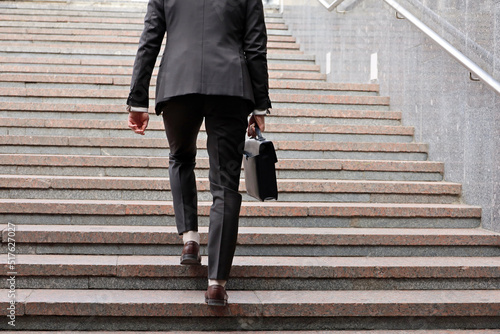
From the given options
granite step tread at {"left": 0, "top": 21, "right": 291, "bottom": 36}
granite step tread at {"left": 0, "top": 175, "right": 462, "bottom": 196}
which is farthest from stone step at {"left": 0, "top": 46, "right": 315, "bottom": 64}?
granite step tread at {"left": 0, "top": 175, "right": 462, "bottom": 196}

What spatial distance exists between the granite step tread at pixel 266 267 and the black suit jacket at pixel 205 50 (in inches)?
37.9

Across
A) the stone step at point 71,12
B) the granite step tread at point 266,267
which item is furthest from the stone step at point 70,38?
the granite step tread at point 266,267

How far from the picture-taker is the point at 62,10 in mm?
10195

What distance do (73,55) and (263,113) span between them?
5302mm

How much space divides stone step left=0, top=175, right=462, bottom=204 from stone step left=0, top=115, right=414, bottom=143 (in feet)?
3.00

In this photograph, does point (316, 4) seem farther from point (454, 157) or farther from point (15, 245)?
point (15, 245)

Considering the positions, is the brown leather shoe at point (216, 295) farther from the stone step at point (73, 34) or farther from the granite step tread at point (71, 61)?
the stone step at point (73, 34)

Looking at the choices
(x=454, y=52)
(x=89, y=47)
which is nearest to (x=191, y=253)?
(x=454, y=52)

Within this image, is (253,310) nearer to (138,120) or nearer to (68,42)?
(138,120)

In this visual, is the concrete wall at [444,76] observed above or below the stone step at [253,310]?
above

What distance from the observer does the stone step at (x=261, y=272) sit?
11.9 ft

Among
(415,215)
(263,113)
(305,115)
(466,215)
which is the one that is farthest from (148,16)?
(305,115)

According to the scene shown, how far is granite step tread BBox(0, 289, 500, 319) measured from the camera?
3.33 meters

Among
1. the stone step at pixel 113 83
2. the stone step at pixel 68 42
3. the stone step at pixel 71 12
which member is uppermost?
the stone step at pixel 71 12
